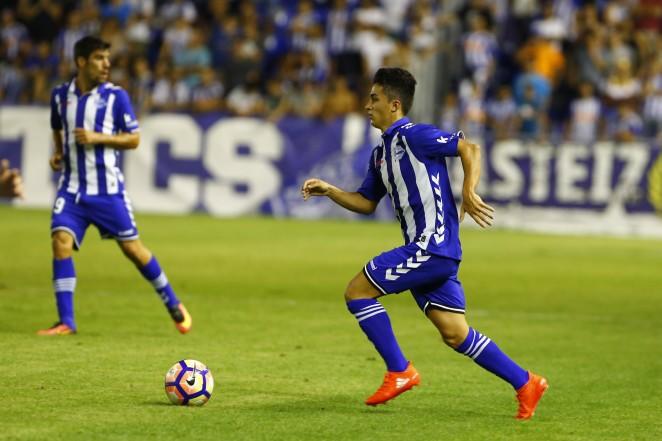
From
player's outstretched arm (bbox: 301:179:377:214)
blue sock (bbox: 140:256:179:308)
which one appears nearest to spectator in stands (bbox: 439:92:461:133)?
blue sock (bbox: 140:256:179:308)

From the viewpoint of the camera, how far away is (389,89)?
25.0ft

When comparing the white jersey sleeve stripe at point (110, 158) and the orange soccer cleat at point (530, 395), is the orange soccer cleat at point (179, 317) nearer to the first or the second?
the white jersey sleeve stripe at point (110, 158)

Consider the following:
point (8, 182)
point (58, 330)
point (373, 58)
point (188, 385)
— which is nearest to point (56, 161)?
point (58, 330)

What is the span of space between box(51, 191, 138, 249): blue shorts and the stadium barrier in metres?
13.1

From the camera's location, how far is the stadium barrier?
76.0ft

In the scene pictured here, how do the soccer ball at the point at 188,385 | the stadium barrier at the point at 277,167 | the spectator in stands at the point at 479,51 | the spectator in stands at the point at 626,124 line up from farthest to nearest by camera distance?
the spectator in stands at the point at 479,51 → the spectator in stands at the point at 626,124 → the stadium barrier at the point at 277,167 → the soccer ball at the point at 188,385

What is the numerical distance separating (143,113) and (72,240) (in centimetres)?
1477

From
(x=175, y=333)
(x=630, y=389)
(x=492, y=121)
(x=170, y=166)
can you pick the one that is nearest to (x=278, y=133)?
(x=170, y=166)

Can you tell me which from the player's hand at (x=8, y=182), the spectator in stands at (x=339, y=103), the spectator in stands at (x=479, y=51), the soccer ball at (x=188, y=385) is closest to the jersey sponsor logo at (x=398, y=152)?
the soccer ball at (x=188, y=385)

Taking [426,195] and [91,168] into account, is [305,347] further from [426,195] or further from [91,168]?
[426,195]

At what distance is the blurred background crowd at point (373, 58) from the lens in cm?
2436

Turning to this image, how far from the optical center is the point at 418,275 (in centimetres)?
743

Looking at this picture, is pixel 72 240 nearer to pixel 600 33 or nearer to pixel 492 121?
pixel 492 121

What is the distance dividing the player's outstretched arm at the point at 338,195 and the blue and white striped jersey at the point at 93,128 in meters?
3.30
